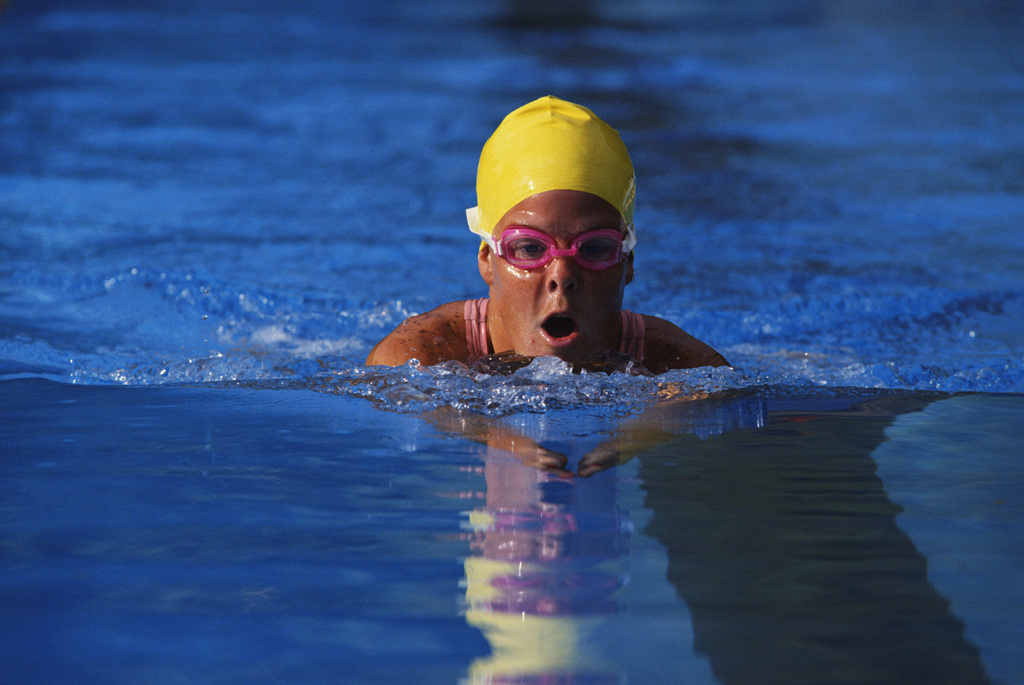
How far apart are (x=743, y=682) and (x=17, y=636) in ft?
3.76

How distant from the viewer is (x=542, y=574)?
187 centimetres

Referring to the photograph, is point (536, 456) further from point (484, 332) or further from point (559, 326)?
point (484, 332)

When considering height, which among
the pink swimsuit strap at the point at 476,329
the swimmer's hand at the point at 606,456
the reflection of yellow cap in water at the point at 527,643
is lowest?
the reflection of yellow cap in water at the point at 527,643

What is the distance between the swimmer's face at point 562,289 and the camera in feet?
10.6

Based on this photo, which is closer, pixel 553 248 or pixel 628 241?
pixel 553 248

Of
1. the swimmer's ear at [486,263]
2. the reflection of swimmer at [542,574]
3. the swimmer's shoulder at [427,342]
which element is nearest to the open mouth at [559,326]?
the swimmer's ear at [486,263]

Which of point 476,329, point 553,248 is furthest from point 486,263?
point 553,248

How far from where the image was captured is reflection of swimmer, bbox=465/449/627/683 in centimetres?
159

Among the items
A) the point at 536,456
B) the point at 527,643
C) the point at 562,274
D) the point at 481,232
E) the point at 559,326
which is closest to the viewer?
the point at 527,643

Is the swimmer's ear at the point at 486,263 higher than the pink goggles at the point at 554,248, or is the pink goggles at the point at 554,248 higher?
the swimmer's ear at the point at 486,263

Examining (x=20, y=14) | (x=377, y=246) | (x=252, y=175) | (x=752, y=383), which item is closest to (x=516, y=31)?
(x=252, y=175)

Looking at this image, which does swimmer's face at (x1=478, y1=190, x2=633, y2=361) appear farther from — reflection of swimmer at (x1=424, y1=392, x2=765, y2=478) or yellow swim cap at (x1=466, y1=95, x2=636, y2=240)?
reflection of swimmer at (x1=424, y1=392, x2=765, y2=478)

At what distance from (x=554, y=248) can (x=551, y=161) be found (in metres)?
0.32

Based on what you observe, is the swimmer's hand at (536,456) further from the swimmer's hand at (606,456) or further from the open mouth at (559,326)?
the open mouth at (559,326)
